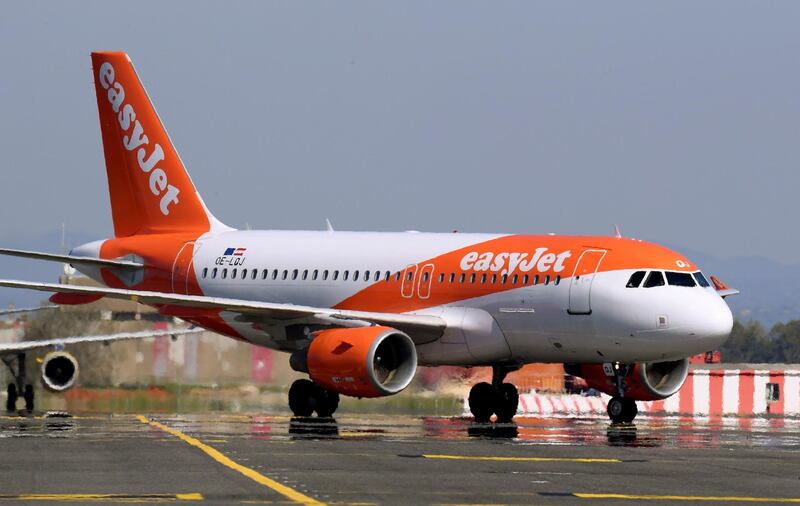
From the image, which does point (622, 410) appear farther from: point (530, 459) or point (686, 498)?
point (686, 498)

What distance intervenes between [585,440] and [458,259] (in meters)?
9.79

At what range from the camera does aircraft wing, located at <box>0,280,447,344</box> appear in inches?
1361

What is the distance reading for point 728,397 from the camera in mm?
49812

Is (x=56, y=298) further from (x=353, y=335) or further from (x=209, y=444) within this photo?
(x=209, y=444)

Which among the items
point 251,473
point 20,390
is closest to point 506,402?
point 20,390

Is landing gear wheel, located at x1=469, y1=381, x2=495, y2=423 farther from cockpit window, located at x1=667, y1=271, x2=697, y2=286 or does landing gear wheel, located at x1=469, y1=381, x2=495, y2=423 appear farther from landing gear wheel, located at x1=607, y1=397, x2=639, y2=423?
cockpit window, located at x1=667, y1=271, x2=697, y2=286

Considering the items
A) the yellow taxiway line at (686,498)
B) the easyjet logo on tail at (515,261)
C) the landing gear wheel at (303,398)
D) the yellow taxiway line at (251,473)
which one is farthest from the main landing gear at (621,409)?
the yellow taxiway line at (686,498)

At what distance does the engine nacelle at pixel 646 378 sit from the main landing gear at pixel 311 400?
5.21m

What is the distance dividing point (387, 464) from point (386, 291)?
16441 millimetres

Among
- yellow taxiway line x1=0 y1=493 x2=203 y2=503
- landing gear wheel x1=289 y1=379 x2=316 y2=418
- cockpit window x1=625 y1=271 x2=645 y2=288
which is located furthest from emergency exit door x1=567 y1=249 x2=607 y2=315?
yellow taxiway line x1=0 y1=493 x2=203 y2=503

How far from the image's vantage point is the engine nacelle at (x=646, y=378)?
118ft

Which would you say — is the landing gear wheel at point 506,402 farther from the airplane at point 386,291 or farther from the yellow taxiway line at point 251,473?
the yellow taxiway line at point 251,473

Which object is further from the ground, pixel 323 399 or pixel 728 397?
pixel 728 397

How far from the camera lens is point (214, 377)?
141 feet
